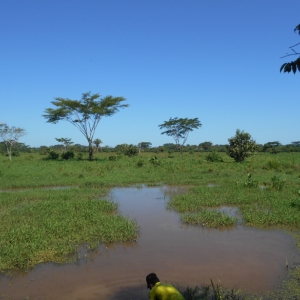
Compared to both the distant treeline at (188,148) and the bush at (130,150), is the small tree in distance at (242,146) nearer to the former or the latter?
the bush at (130,150)

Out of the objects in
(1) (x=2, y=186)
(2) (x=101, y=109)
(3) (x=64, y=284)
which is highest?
(2) (x=101, y=109)

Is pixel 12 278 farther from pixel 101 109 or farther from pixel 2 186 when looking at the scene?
pixel 101 109

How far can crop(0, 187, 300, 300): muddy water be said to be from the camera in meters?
5.75

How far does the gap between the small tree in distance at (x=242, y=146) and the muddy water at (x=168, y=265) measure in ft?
63.4

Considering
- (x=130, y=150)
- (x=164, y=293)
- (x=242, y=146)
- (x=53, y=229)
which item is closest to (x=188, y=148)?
(x=130, y=150)

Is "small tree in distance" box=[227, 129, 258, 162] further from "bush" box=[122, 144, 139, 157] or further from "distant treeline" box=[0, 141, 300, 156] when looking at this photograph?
"distant treeline" box=[0, 141, 300, 156]

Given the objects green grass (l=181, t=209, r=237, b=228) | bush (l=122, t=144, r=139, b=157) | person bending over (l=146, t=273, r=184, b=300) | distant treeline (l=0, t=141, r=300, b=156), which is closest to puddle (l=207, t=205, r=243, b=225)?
green grass (l=181, t=209, r=237, b=228)

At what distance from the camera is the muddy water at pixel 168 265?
5.75 metres

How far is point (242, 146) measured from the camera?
2759cm

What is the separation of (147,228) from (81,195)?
5666 millimetres

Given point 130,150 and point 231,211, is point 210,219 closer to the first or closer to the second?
point 231,211

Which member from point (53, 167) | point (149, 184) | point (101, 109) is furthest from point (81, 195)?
point (101, 109)

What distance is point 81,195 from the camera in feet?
46.8

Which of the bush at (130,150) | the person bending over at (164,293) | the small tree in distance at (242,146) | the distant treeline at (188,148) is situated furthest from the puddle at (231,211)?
the distant treeline at (188,148)
